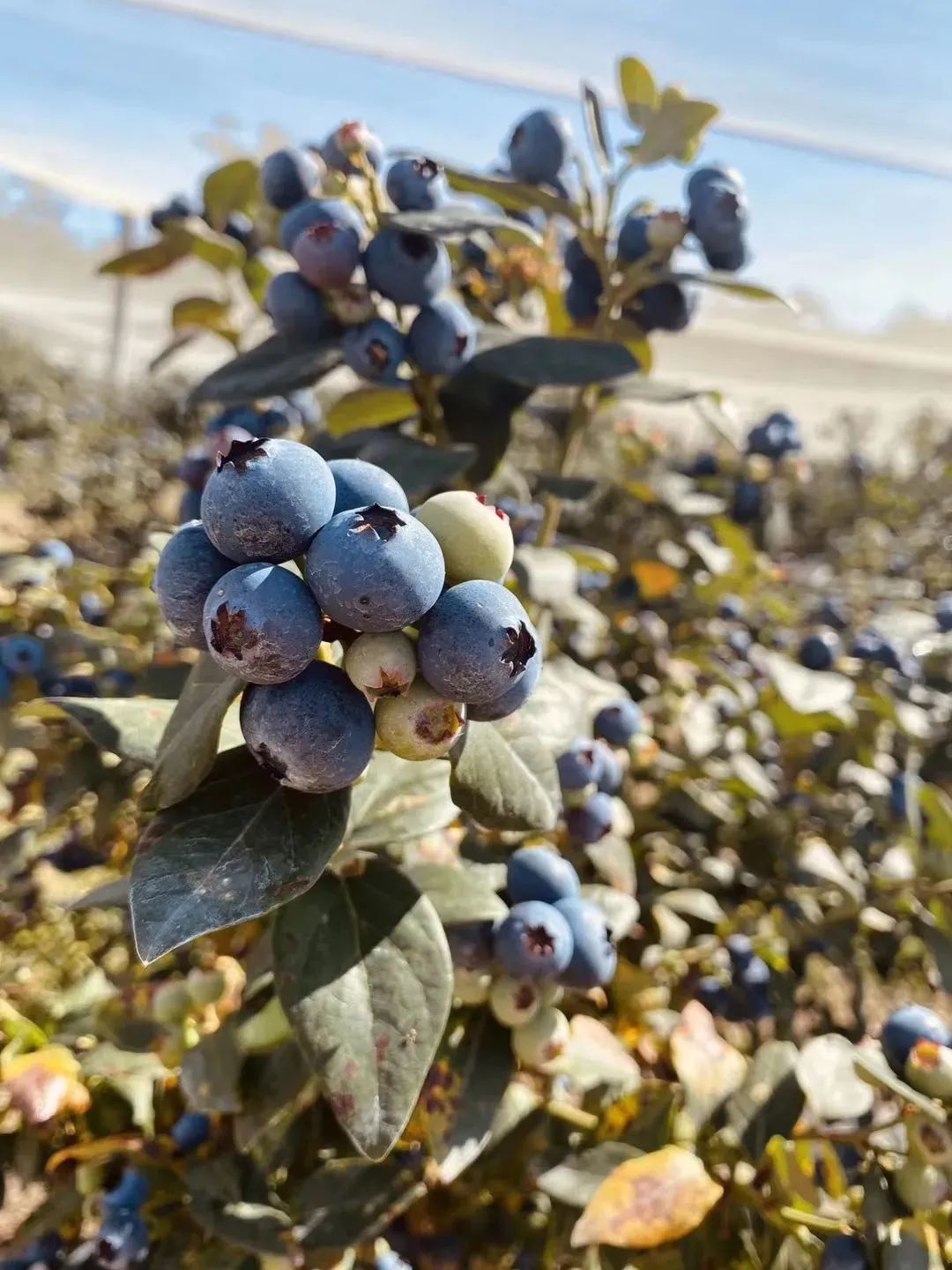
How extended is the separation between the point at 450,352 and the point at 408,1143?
0.88 m

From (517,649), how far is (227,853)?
21cm

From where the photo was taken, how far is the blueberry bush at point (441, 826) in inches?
20.6

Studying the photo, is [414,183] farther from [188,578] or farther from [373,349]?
[188,578]

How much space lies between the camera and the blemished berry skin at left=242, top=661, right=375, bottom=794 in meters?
0.50

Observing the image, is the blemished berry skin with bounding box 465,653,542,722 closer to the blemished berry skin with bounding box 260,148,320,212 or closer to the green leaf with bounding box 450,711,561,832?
the green leaf with bounding box 450,711,561,832

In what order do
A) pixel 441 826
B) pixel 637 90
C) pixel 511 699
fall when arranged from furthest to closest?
pixel 637 90 → pixel 441 826 → pixel 511 699

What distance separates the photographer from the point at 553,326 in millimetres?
1333

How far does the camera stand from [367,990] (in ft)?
2.15

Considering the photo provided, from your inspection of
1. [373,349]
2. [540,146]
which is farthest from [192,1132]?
[540,146]

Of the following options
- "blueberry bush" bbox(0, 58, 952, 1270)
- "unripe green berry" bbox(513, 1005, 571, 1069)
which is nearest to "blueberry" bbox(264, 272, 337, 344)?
"blueberry bush" bbox(0, 58, 952, 1270)

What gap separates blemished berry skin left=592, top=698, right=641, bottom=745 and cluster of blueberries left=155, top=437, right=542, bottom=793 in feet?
2.64

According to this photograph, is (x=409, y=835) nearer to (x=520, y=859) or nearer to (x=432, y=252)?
(x=520, y=859)

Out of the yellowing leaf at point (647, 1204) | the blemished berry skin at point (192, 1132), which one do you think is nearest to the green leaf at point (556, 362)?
the yellowing leaf at point (647, 1204)

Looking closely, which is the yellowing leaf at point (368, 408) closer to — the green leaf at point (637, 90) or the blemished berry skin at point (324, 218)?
the blemished berry skin at point (324, 218)
